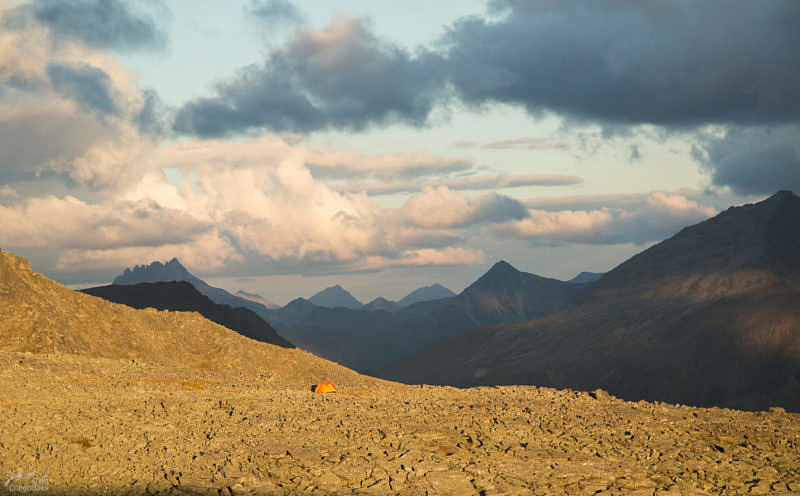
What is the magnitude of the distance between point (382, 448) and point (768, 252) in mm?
195400

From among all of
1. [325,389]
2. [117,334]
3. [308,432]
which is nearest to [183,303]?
[117,334]

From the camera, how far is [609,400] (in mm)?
25391

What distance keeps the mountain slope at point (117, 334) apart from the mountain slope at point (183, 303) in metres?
64.5

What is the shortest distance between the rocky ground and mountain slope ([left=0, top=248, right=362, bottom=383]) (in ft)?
38.0

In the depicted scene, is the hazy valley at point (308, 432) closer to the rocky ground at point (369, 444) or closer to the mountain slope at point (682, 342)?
the rocky ground at point (369, 444)

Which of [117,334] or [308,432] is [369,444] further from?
[117,334]

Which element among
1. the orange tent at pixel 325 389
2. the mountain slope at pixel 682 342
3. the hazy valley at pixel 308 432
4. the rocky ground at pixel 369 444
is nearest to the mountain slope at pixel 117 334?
the hazy valley at pixel 308 432

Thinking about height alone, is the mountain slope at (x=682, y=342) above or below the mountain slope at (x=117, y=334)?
below

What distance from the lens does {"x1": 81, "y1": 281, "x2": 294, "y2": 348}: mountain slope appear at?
385 ft

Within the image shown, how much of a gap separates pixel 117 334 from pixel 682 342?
409 feet

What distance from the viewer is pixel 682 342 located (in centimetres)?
14150

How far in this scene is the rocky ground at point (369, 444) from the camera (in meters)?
15.6

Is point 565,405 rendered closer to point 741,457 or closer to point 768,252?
point 741,457

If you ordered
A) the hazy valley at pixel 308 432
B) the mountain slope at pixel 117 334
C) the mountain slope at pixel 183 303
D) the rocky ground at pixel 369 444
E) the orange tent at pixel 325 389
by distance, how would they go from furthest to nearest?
the mountain slope at pixel 183 303 < the mountain slope at pixel 117 334 < the orange tent at pixel 325 389 < the hazy valley at pixel 308 432 < the rocky ground at pixel 369 444
